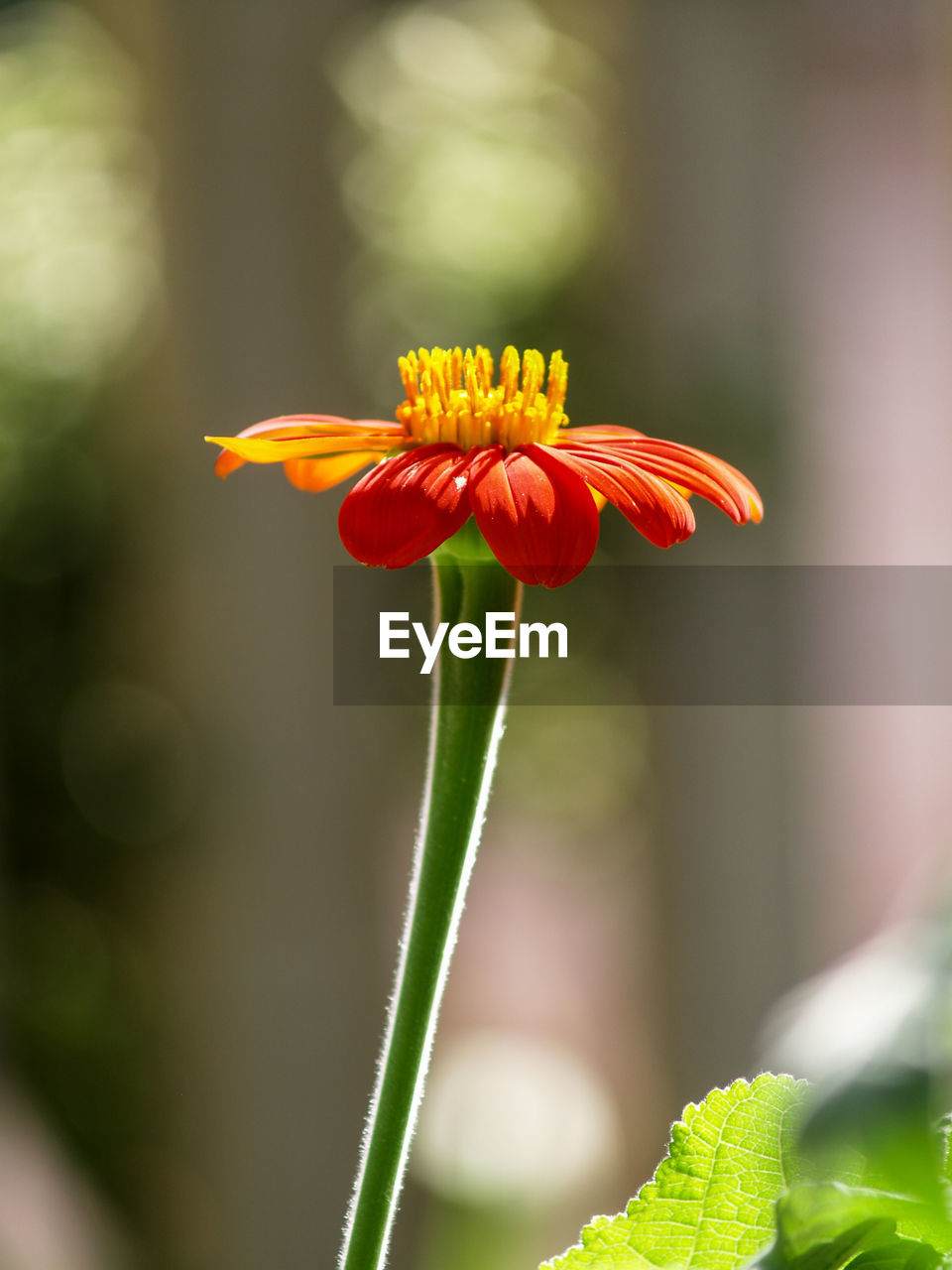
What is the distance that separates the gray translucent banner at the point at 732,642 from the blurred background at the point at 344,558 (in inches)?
1.2

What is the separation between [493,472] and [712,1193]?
0.11 meters

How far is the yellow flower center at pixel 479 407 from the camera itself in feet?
0.75

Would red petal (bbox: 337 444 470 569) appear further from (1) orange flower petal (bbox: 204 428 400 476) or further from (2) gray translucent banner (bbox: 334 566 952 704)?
(2) gray translucent banner (bbox: 334 566 952 704)

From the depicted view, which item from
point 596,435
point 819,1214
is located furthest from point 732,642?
point 819,1214

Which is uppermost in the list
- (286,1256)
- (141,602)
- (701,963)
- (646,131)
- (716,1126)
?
(646,131)

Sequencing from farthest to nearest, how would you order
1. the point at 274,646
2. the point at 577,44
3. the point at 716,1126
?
the point at 577,44, the point at 274,646, the point at 716,1126

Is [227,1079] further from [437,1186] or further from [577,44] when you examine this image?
[577,44]

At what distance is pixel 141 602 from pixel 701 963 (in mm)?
649

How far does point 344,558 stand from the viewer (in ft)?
3.58

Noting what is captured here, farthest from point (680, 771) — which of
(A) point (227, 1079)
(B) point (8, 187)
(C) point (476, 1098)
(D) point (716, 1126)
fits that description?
(D) point (716, 1126)

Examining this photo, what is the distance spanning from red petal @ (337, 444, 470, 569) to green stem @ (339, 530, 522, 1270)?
0.01 meters

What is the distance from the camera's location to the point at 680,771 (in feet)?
3.98

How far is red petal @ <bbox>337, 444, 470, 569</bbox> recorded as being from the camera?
191 millimetres

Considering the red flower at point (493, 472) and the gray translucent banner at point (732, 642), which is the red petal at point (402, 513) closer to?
the red flower at point (493, 472)
